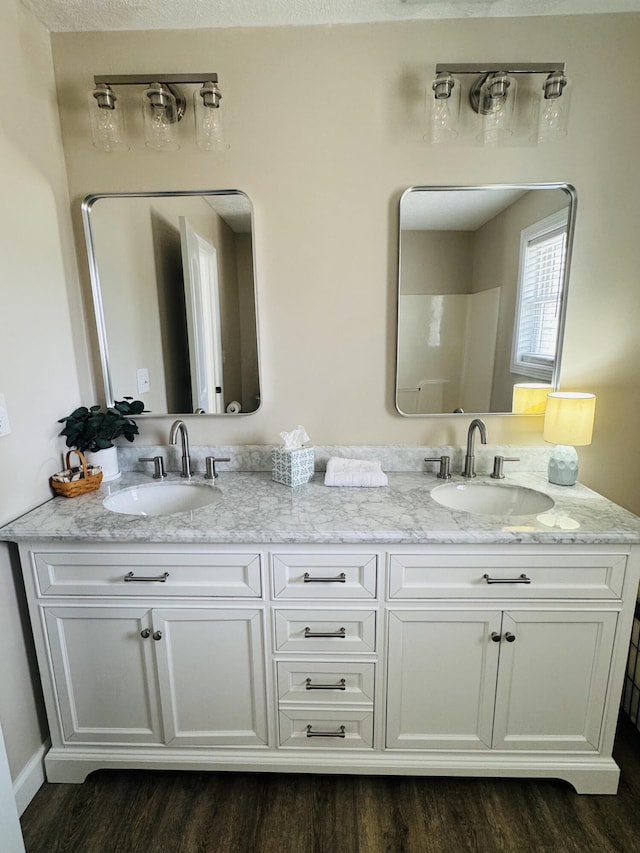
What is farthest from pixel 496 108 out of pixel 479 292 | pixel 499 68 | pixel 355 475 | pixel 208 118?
pixel 355 475

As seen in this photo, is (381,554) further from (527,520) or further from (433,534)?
(527,520)

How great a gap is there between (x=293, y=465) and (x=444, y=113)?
1.42 metres

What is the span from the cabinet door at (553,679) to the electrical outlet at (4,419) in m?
1.72

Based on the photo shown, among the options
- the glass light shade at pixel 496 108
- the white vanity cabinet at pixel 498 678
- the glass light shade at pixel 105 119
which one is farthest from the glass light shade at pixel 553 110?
the white vanity cabinet at pixel 498 678

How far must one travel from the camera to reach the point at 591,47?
156 centimetres

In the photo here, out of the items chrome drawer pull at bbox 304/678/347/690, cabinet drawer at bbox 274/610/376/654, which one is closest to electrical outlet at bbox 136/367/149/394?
cabinet drawer at bbox 274/610/376/654

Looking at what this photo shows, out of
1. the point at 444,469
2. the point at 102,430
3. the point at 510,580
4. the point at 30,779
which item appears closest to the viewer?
the point at 510,580

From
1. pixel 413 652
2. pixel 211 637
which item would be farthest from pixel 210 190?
pixel 413 652

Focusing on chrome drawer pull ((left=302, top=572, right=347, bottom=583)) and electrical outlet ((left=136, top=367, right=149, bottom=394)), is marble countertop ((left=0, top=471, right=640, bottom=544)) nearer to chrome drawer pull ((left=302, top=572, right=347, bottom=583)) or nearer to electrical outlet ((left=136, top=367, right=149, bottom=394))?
chrome drawer pull ((left=302, top=572, right=347, bottom=583))

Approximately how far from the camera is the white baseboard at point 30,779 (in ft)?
4.51

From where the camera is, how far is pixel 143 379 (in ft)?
6.01

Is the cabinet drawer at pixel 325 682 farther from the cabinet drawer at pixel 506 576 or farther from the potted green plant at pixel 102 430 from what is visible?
the potted green plant at pixel 102 430

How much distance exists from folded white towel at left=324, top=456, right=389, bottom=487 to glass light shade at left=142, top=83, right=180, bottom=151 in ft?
4.58

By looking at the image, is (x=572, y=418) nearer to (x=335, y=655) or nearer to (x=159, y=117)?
(x=335, y=655)
